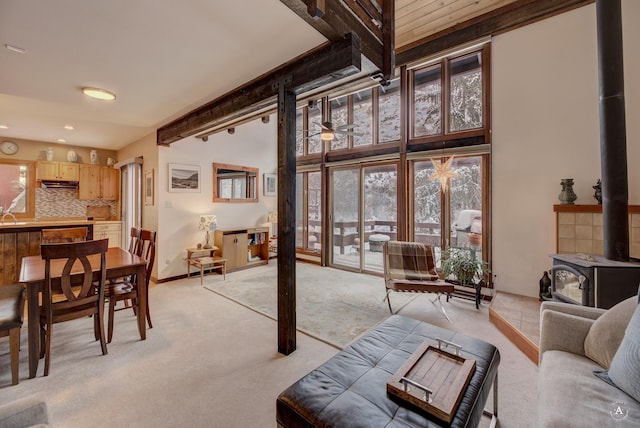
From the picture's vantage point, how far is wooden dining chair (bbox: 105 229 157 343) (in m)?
2.63

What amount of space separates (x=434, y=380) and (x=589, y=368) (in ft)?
2.93

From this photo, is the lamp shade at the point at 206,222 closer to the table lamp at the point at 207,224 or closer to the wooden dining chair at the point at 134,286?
the table lamp at the point at 207,224

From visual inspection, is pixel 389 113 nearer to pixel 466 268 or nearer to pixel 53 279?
pixel 466 268

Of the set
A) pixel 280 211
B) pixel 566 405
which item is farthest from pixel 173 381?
pixel 566 405

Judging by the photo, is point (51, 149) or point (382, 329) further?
point (51, 149)

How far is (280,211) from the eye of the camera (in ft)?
8.18

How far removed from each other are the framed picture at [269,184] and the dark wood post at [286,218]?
403 cm

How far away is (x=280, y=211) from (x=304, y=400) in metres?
1.56

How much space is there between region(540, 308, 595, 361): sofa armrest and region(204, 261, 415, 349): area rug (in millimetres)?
1556

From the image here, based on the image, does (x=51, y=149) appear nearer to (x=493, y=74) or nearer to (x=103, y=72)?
(x=103, y=72)

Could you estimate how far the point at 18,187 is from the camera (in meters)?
5.54

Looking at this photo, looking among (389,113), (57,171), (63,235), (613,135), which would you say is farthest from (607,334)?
(57,171)

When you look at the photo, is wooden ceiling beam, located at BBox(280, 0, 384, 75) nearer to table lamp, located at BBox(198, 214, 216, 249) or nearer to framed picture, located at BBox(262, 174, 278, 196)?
table lamp, located at BBox(198, 214, 216, 249)

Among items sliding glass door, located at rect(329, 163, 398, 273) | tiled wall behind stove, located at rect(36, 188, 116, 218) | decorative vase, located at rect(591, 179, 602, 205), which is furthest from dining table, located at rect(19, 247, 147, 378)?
decorative vase, located at rect(591, 179, 602, 205)
